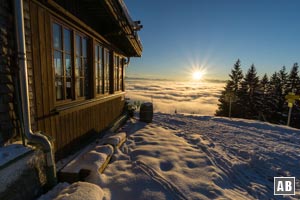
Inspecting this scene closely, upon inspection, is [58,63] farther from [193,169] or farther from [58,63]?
[193,169]

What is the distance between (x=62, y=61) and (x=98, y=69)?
1.94m

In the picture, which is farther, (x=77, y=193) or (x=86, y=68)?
(x=86, y=68)

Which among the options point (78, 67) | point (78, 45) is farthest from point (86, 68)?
point (78, 45)

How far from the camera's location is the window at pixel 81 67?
13.7ft

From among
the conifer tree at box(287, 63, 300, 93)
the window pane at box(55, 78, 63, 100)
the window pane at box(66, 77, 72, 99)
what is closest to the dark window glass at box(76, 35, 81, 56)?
the window pane at box(66, 77, 72, 99)

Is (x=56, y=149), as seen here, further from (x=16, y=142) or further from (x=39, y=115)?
(x=16, y=142)

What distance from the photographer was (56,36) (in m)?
3.39

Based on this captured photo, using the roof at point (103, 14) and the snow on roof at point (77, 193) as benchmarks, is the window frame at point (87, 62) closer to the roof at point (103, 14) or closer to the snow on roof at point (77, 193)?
the roof at point (103, 14)

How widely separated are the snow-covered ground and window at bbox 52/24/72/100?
168 centimetres

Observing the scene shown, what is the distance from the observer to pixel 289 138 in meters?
7.71

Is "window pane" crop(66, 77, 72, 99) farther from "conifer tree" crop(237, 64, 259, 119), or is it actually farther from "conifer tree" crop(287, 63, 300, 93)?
"conifer tree" crop(287, 63, 300, 93)

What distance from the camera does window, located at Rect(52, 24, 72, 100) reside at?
3.38 metres

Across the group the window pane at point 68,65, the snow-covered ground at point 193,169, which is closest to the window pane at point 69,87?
the window pane at point 68,65

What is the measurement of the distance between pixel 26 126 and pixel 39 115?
1.66 feet
